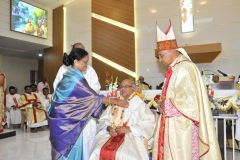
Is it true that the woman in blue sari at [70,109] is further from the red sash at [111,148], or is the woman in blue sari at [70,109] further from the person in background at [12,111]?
the person in background at [12,111]

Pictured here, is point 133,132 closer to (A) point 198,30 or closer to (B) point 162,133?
(B) point 162,133

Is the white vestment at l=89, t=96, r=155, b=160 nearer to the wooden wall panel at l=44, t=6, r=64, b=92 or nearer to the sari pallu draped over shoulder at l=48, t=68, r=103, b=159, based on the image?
the sari pallu draped over shoulder at l=48, t=68, r=103, b=159

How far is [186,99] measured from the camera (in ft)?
5.73

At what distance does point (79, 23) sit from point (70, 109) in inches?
302

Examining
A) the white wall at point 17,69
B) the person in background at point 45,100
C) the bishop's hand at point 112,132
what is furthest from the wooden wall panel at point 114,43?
the white wall at point 17,69

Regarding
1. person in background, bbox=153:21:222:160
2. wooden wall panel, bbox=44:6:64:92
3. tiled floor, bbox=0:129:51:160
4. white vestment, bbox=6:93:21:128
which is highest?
wooden wall panel, bbox=44:6:64:92

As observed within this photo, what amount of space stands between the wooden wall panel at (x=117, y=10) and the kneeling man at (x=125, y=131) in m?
5.76

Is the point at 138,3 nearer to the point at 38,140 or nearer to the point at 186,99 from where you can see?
the point at 38,140

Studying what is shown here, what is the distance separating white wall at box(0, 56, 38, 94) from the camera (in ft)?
37.5

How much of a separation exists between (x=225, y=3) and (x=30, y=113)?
702 centimetres

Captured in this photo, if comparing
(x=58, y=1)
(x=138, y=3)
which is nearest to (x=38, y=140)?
(x=138, y=3)

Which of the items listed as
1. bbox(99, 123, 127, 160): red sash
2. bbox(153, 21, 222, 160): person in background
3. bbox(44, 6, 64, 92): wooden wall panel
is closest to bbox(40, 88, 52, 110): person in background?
bbox(44, 6, 64, 92): wooden wall panel

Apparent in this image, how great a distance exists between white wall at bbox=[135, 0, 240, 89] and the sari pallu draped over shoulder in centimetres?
557

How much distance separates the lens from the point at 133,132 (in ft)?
8.00
